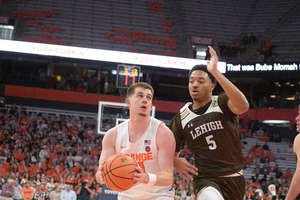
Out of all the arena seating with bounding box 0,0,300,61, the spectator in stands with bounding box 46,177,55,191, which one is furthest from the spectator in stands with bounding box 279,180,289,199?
the spectator in stands with bounding box 46,177,55,191

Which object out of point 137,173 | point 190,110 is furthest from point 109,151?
point 190,110

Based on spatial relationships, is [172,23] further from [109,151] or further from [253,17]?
[109,151]

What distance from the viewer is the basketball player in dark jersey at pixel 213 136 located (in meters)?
3.97

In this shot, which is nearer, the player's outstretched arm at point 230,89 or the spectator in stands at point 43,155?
the player's outstretched arm at point 230,89

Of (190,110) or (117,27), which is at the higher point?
(117,27)

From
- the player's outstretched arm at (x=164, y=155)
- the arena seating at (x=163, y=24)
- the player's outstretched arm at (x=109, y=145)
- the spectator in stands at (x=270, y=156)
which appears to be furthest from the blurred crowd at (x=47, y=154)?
the spectator in stands at (x=270, y=156)

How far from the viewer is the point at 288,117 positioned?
75.4 feet

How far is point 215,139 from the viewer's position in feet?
13.7

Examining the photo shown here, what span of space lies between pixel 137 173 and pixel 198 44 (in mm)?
22787

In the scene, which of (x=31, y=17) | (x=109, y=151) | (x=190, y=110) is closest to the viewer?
(x=109, y=151)

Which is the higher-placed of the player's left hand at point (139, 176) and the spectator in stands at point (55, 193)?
the player's left hand at point (139, 176)

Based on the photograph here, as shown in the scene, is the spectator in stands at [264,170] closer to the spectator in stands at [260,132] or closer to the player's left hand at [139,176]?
the spectator in stands at [260,132]

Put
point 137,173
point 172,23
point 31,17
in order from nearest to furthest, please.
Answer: point 137,173
point 31,17
point 172,23

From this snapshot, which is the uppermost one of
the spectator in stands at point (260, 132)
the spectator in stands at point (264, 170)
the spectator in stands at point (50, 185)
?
the spectator in stands at point (260, 132)
